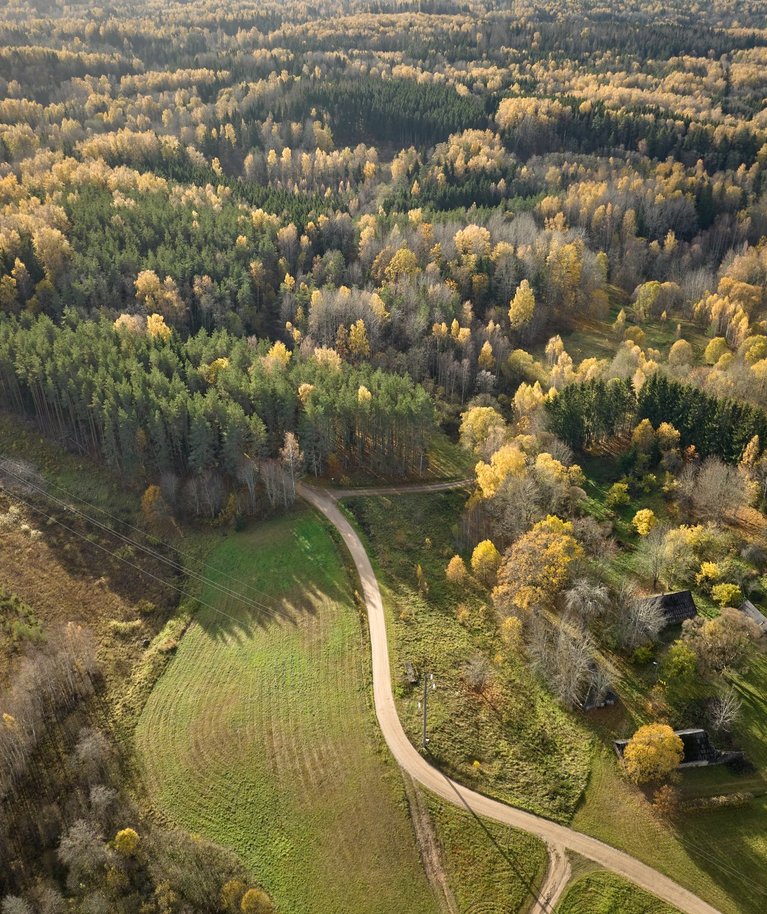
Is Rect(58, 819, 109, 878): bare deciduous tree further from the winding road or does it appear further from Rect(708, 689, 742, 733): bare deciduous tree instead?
Rect(708, 689, 742, 733): bare deciduous tree

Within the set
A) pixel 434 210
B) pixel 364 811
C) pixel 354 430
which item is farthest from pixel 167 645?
pixel 434 210

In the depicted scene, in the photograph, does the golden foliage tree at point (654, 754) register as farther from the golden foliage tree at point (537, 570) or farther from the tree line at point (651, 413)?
the tree line at point (651, 413)

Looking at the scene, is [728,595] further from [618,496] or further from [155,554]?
[155,554]

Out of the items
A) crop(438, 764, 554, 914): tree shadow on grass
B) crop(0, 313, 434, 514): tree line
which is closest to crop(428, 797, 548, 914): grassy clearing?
crop(438, 764, 554, 914): tree shadow on grass

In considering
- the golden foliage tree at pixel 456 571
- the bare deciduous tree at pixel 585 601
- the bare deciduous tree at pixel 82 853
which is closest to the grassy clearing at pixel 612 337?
the golden foliage tree at pixel 456 571

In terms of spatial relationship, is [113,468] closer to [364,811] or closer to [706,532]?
[364,811]

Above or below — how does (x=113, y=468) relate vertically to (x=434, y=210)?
below

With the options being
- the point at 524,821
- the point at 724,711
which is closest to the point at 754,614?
the point at 724,711
